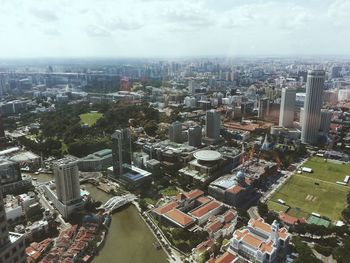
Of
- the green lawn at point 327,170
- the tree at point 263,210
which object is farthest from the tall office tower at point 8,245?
the green lawn at point 327,170

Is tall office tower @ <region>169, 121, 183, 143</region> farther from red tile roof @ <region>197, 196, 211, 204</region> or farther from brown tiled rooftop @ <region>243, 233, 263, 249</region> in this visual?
brown tiled rooftop @ <region>243, 233, 263, 249</region>

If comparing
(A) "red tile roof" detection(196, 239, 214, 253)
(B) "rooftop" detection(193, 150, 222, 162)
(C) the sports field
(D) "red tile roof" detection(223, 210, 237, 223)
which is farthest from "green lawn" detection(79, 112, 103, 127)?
(A) "red tile roof" detection(196, 239, 214, 253)

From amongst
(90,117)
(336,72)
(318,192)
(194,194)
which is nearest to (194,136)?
(194,194)

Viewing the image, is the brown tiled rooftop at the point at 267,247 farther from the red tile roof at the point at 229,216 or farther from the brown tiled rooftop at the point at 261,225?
the red tile roof at the point at 229,216

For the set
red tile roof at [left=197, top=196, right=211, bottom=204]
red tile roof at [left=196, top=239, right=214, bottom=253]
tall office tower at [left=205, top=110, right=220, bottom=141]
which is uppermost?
tall office tower at [left=205, top=110, right=220, bottom=141]

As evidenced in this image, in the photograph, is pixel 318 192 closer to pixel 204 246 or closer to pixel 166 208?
pixel 204 246

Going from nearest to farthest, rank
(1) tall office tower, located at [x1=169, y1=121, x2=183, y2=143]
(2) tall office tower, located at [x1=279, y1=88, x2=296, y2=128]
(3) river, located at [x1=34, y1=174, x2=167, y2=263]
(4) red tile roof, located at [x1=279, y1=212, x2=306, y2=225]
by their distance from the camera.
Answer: (3) river, located at [x1=34, y1=174, x2=167, y2=263] < (4) red tile roof, located at [x1=279, y1=212, x2=306, y2=225] < (1) tall office tower, located at [x1=169, y1=121, x2=183, y2=143] < (2) tall office tower, located at [x1=279, y1=88, x2=296, y2=128]

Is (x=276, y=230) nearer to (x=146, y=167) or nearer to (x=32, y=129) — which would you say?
(x=146, y=167)
